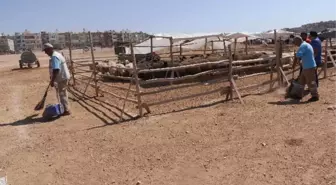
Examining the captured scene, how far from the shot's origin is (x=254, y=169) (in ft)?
14.7

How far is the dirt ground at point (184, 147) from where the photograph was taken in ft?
14.6

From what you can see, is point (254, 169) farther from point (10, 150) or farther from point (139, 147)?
point (10, 150)

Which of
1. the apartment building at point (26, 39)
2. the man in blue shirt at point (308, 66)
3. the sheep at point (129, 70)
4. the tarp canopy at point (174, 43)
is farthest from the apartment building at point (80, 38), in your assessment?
the apartment building at point (26, 39)

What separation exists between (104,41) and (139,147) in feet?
258

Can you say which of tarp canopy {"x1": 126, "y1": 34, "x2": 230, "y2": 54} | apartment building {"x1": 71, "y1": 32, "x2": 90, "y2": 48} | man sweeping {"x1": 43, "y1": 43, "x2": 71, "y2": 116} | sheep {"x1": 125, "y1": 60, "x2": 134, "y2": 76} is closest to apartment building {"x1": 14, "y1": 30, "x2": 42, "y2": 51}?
apartment building {"x1": 71, "y1": 32, "x2": 90, "y2": 48}

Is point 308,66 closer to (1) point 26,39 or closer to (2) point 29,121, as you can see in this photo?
(2) point 29,121

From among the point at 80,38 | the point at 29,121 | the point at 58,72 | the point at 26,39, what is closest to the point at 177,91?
the point at 58,72

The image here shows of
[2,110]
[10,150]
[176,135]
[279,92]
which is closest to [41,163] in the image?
[10,150]

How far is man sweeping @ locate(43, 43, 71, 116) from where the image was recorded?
7863 mm

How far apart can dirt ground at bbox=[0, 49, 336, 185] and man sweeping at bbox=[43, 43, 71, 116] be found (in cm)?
45

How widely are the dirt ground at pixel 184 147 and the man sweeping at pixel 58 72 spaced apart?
45 centimetres

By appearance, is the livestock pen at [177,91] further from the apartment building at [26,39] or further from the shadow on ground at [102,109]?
the apartment building at [26,39]

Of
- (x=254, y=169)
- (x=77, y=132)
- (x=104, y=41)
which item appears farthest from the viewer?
(x=104, y=41)

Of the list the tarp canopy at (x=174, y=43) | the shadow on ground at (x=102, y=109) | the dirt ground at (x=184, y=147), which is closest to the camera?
the dirt ground at (x=184, y=147)
